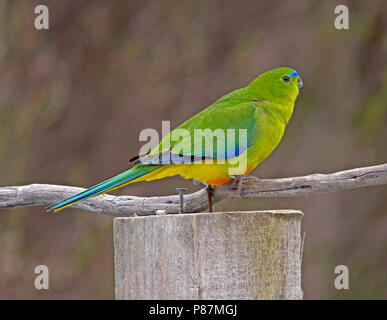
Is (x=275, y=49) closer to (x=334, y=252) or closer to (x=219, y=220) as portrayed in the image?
(x=334, y=252)

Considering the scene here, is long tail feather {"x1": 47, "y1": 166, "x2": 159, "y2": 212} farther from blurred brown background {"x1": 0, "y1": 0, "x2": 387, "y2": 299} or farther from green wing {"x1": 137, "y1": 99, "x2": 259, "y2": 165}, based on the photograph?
blurred brown background {"x1": 0, "y1": 0, "x2": 387, "y2": 299}

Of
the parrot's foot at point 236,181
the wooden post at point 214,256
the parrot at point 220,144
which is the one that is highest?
the parrot at point 220,144

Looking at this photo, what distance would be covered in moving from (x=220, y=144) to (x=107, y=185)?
1.74 ft

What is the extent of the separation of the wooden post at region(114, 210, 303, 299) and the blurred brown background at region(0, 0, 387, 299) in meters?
3.12

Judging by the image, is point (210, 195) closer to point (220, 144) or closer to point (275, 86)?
point (220, 144)

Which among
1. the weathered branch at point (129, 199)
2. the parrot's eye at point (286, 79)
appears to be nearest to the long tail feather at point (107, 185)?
the weathered branch at point (129, 199)

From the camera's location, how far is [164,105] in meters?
5.00

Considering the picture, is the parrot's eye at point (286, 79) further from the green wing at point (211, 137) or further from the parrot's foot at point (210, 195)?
the parrot's foot at point (210, 195)

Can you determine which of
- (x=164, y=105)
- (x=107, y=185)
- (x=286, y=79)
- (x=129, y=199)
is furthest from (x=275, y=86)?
(x=164, y=105)

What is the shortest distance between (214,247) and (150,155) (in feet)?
3.19

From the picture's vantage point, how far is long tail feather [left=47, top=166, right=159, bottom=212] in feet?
7.23

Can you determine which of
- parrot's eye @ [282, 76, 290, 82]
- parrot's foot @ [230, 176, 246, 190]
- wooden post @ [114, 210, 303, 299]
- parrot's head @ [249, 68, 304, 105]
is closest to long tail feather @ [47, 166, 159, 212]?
parrot's foot @ [230, 176, 246, 190]

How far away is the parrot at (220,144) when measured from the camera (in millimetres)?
2504

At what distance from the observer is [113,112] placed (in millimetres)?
5059
